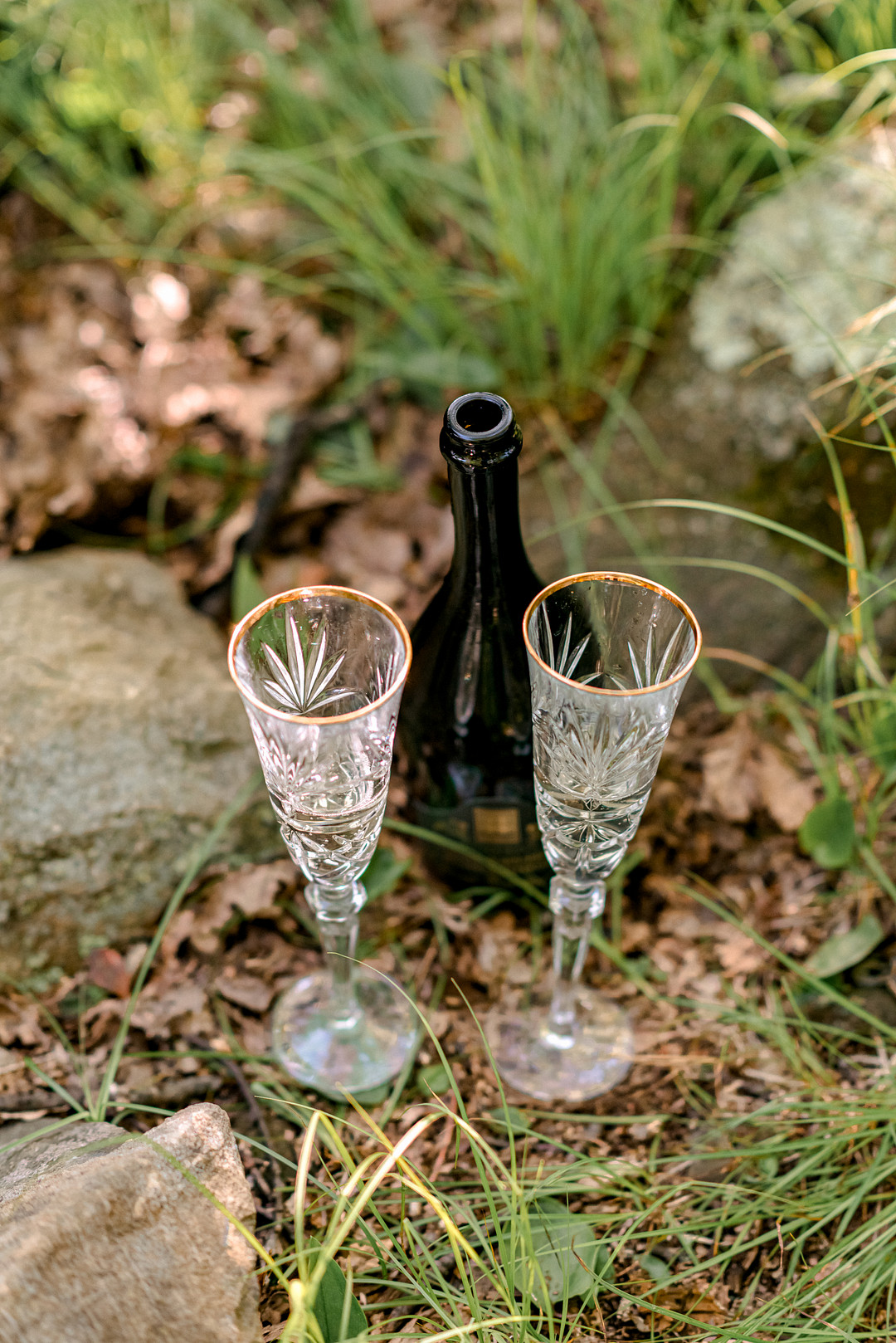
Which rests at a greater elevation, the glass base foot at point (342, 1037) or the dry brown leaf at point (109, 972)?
the dry brown leaf at point (109, 972)

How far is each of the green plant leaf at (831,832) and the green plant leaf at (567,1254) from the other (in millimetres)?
895

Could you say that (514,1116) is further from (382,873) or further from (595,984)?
(382,873)

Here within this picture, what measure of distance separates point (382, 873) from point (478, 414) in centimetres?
107

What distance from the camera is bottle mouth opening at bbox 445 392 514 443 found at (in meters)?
1.45

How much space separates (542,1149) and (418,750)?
2.59ft

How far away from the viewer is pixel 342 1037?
2.00m

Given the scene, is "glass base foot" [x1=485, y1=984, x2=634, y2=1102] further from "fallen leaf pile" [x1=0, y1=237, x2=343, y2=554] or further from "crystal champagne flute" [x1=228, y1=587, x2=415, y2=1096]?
"fallen leaf pile" [x1=0, y1=237, x2=343, y2=554]

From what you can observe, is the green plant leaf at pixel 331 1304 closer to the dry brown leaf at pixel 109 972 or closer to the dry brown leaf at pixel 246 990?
the dry brown leaf at pixel 246 990

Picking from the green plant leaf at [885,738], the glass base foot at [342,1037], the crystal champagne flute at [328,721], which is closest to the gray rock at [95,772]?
the glass base foot at [342,1037]

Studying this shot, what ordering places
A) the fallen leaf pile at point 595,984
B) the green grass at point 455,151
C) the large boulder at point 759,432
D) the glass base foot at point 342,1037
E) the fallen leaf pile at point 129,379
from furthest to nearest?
the fallen leaf pile at point 129,379, the green grass at point 455,151, the large boulder at point 759,432, the glass base foot at point 342,1037, the fallen leaf pile at point 595,984

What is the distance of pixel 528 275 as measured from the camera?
8.55 ft

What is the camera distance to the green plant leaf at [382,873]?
2150 mm

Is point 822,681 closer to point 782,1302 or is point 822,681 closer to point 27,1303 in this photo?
point 782,1302

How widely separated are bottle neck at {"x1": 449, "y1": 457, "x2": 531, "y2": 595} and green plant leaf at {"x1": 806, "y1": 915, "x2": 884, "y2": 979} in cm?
100
